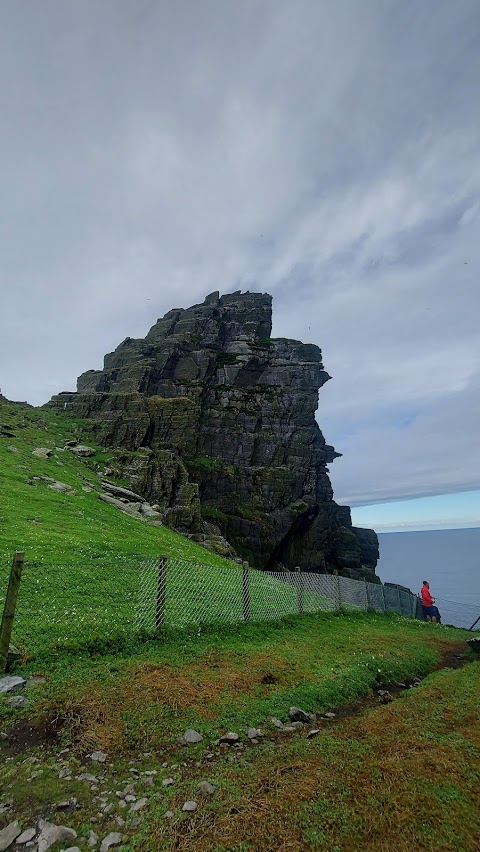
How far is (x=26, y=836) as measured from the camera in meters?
4.84

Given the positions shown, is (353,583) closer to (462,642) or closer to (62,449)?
(462,642)

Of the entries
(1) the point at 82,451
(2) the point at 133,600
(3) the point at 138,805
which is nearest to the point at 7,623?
(2) the point at 133,600

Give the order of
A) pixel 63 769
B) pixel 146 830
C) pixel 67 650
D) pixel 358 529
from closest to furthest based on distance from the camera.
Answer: pixel 146 830 → pixel 63 769 → pixel 67 650 → pixel 358 529

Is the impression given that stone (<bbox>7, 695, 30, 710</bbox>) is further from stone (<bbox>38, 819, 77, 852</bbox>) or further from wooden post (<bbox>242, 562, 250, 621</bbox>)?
wooden post (<bbox>242, 562, 250, 621</bbox>)

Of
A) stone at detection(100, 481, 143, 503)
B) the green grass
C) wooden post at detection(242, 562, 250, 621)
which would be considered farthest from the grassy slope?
stone at detection(100, 481, 143, 503)

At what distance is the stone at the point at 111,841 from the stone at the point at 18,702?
3687 mm

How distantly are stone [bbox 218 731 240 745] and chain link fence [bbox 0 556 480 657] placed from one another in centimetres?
465

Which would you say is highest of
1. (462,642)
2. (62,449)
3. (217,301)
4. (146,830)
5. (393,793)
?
(217,301)

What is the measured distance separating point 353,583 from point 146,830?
22258 millimetres

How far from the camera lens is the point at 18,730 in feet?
23.1

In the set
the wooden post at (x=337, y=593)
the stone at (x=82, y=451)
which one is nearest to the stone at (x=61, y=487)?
the stone at (x=82, y=451)

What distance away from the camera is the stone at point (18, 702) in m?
7.59

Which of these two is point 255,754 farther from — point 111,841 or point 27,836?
point 27,836

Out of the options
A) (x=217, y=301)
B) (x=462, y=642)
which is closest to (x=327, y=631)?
(x=462, y=642)
